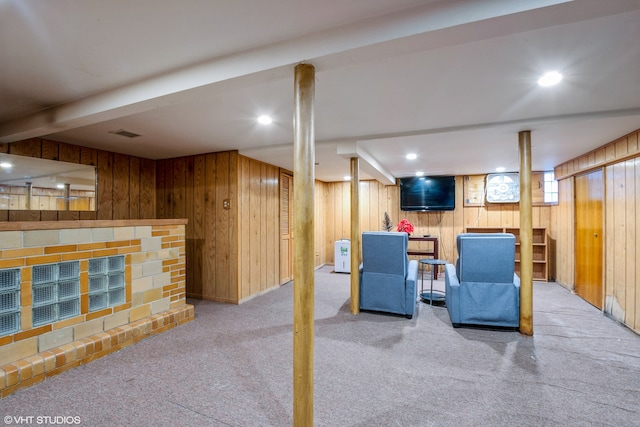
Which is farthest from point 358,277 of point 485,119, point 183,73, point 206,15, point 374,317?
point 206,15

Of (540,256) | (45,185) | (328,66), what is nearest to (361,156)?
(328,66)

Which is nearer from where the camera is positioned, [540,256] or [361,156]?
[361,156]

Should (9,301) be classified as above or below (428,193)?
below

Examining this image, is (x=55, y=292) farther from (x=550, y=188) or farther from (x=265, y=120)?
(x=550, y=188)

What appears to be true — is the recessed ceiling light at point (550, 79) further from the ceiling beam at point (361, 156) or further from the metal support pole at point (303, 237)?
the ceiling beam at point (361, 156)

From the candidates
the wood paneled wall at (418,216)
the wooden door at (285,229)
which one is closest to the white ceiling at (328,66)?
the wooden door at (285,229)

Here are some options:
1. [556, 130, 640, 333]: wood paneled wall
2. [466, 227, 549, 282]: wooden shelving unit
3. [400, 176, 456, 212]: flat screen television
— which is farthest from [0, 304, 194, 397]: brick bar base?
[466, 227, 549, 282]: wooden shelving unit

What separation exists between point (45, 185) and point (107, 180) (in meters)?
0.76

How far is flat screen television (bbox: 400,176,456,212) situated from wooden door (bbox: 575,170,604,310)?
2.14 metres

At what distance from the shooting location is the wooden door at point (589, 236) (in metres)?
3.88

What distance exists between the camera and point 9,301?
2.17 m

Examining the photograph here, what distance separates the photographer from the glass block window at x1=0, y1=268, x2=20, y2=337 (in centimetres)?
213

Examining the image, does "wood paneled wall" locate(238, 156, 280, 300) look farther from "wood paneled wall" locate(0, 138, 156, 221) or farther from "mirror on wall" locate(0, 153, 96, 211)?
"mirror on wall" locate(0, 153, 96, 211)

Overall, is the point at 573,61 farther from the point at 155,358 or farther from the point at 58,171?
the point at 58,171
